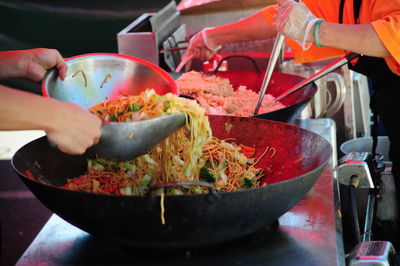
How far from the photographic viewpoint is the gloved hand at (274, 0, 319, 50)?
244 centimetres

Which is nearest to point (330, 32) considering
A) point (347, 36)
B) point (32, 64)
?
point (347, 36)

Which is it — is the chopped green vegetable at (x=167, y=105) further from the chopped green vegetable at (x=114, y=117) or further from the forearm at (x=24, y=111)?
the forearm at (x=24, y=111)

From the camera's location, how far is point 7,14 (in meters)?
6.45

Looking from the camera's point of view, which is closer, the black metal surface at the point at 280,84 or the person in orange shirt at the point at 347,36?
the person in orange shirt at the point at 347,36

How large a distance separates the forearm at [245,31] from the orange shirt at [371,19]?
54 mm

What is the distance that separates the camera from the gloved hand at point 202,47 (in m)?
3.28

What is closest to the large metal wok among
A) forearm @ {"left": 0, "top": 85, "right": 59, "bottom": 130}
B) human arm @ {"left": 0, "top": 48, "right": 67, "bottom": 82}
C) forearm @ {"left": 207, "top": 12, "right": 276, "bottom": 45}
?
forearm @ {"left": 0, "top": 85, "right": 59, "bottom": 130}

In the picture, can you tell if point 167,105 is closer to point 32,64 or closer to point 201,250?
point 201,250

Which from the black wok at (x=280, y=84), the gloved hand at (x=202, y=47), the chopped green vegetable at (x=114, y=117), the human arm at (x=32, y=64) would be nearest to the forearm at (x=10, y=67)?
the human arm at (x=32, y=64)

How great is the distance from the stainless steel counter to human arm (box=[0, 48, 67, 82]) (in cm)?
53

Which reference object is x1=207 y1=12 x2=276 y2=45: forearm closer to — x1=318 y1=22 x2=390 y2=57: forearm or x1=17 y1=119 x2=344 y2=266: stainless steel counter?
x1=318 y1=22 x2=390 y2=57: forearm

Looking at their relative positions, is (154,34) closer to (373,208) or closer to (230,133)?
(230,133)

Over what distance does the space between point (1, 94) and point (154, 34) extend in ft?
6.97

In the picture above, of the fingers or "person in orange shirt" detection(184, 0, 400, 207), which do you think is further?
"person in orange shirt" detection(184, 0, 400, 207)
